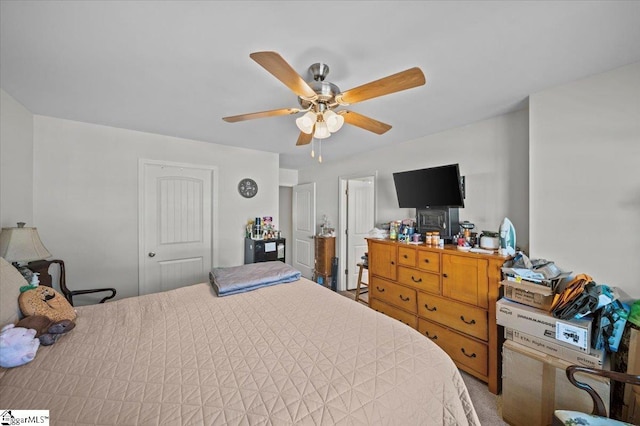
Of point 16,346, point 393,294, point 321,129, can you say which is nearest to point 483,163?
point 393,294

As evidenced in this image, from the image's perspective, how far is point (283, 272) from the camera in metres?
2.00

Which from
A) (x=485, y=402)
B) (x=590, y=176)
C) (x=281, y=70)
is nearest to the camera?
(x=281, y=70)

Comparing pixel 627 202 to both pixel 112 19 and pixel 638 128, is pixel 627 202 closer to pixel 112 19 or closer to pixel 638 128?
pixel 638 128

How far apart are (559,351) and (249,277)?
2139 millimetres

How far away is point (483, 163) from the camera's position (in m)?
2.36

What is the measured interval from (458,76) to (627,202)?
1.34 metres

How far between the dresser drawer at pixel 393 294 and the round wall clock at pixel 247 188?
6.98ft

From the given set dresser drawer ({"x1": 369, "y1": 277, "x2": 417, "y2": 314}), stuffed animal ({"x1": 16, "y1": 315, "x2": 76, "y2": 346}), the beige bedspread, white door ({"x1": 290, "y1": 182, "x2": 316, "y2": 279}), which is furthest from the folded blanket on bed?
white door ({"x1": 290, "y1": 182, "x2": 316, "y2": 279})

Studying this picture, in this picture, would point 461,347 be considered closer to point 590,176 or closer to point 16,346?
point 590,176

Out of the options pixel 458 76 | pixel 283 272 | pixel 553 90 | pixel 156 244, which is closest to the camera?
pixel 458 76

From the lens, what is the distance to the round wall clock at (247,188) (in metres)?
3.42

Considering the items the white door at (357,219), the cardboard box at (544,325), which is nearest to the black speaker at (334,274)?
the white door at (357,219)

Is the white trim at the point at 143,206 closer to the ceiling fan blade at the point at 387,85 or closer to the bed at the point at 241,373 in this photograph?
the bed at the point at 241,373

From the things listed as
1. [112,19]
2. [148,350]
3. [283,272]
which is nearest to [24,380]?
[148,350]
